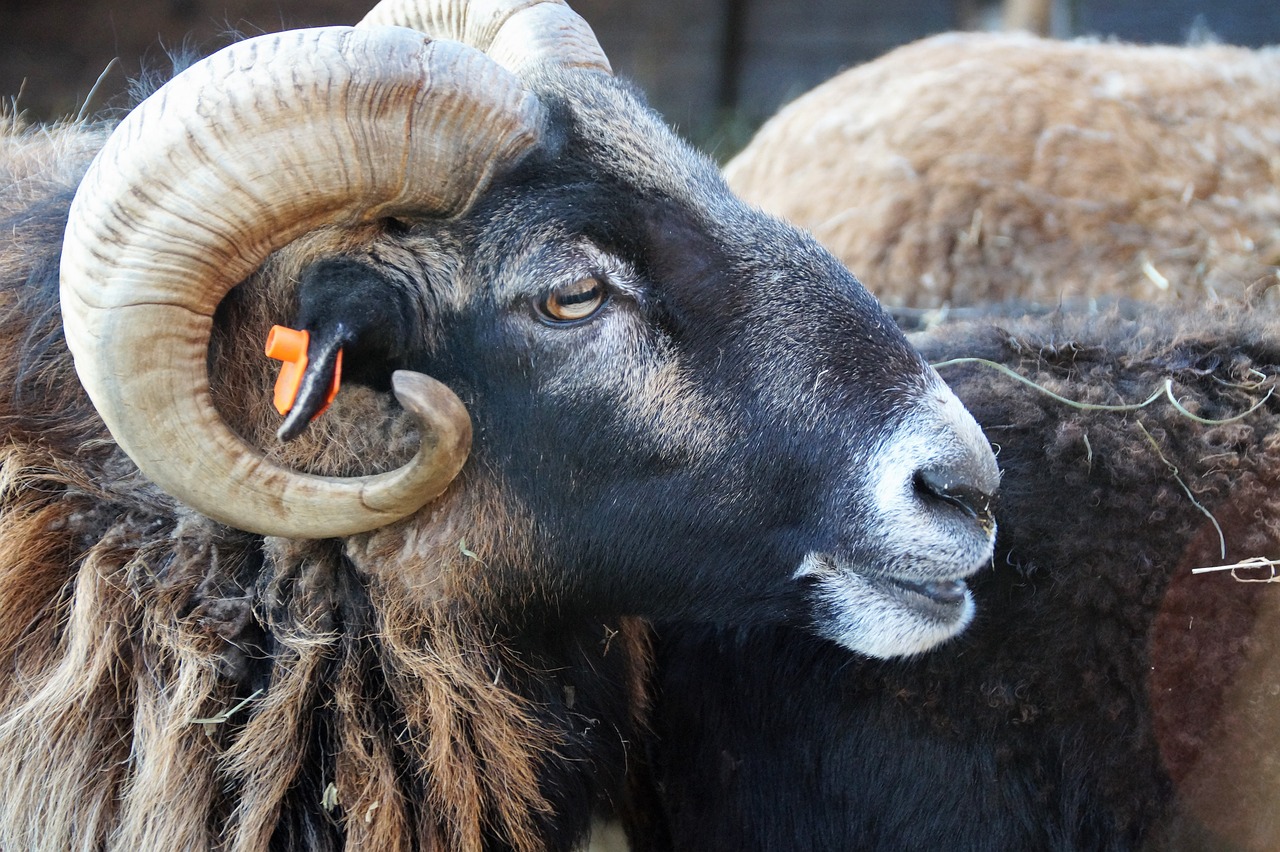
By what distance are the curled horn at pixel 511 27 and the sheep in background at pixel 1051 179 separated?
3.25m

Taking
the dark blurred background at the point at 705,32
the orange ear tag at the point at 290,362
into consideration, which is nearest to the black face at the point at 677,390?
the orange ear tag at the point at 290,362

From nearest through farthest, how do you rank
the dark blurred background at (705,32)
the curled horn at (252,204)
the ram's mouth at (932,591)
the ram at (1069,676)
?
the curled horn at (252,204), the ram's mouth at (932,591), the ram at (1069,676), the dark blurred background at (705,32)

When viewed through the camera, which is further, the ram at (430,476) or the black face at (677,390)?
the black face at (677,390)

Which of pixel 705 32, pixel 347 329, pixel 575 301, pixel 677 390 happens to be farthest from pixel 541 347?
pixel 705 32

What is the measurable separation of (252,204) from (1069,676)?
2.49 m

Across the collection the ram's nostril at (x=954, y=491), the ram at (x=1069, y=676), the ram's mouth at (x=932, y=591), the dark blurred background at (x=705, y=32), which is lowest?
the dark blurred background at (x=705, y=32)

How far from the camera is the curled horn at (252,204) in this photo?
103 inches

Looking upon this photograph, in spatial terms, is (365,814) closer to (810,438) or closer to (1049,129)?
(810,438)

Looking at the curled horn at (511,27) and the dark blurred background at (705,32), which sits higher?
the curled horn at (511,27)

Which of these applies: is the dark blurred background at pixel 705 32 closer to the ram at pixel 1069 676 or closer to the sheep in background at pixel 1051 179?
the sheep in background at pixel 1051 179

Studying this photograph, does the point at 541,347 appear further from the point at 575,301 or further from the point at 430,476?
the point at 430,476

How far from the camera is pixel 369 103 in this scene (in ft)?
8.86

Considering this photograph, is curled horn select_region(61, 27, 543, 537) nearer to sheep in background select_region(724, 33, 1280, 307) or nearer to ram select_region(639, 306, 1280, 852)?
ram select_region(639, 306, 1280, 852)

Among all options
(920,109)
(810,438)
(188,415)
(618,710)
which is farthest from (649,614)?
(920,109)
